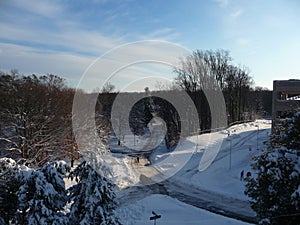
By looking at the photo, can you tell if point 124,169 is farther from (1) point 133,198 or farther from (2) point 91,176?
(2) point 91,176

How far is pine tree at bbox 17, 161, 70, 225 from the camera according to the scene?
7895mm

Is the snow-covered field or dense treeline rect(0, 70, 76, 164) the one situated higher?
dense treeline rect(0, 70, 76, 164)

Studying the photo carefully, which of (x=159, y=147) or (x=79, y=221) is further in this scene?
(x=159, y=147)

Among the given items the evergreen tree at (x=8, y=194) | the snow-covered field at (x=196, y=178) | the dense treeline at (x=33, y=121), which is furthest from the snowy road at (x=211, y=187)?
the evergreen tree at (x=8, y=194)

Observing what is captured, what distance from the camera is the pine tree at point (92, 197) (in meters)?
8.02

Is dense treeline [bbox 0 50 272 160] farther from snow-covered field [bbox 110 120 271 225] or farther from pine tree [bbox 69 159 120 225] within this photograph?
pine tree [bbox 69 159 120 225]

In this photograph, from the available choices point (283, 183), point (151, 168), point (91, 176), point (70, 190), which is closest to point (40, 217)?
point (70, 190)

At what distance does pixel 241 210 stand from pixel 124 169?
12.1m

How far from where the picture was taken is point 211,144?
32.8 m

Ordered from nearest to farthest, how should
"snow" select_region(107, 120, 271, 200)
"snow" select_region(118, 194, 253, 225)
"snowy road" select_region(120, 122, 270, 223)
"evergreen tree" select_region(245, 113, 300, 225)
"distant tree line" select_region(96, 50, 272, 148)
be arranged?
"evergreen tree" select_region(245, 113, 300, 225) → "snow" select_region(118, 194, 253, 225) → "snowy road" select_region(120, 122, 270, 223) → "snow" select_region(107, 120, 271, 200) → "distant tree line" select_region(96, 50, 272, 148)

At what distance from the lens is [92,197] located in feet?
26.5

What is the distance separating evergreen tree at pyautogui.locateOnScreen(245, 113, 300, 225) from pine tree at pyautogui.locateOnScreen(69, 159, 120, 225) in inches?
169

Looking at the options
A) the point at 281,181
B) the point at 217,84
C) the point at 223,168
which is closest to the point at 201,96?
the point at 217,84

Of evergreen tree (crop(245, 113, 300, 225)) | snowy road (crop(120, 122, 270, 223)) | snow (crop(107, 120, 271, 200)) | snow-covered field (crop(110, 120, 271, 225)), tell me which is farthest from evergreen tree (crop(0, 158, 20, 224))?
snow (crop(107, 120, 271, 200))
